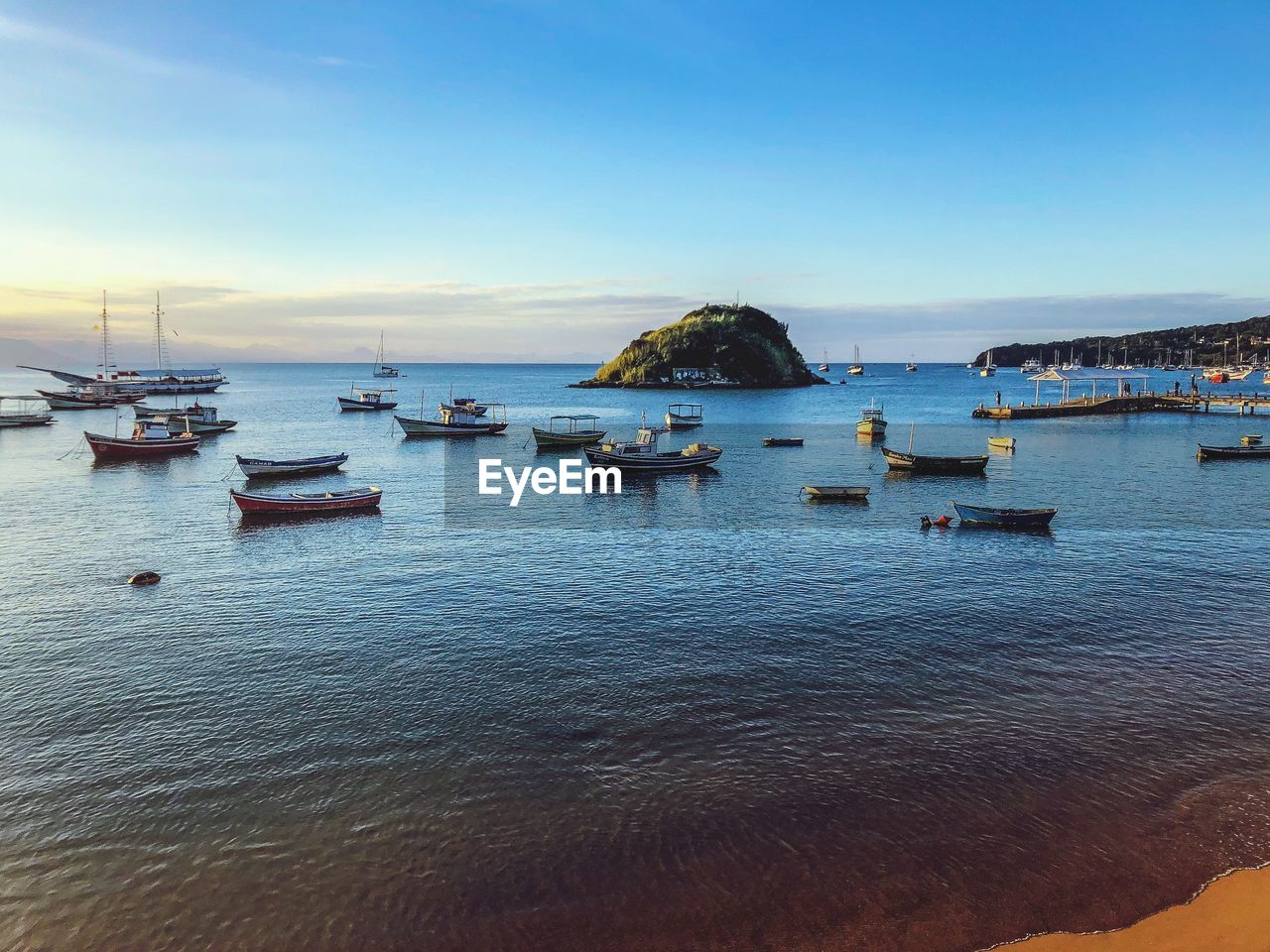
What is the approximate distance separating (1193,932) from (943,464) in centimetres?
6338

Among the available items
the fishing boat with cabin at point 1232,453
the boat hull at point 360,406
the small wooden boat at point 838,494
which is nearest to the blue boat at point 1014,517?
the small wooden boat at point 838,494

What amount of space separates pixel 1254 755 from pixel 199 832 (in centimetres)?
2894

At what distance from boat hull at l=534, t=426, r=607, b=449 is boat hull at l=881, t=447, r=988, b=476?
38.5m

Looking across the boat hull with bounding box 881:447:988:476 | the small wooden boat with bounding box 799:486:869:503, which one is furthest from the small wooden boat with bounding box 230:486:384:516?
the boat hull with bounding box 881:447:988:476

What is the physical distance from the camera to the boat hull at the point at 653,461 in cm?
7394

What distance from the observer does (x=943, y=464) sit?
73.5m

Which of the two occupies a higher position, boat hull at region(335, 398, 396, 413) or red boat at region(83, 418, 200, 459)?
boat hull at region(335, 398, 396, 413)

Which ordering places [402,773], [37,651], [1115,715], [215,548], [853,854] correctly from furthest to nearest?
[215,548], [37,651], [1115,715], [402,773], [853,854]

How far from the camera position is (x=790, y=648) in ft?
94.8

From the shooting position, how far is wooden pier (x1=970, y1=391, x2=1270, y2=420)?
13212cm

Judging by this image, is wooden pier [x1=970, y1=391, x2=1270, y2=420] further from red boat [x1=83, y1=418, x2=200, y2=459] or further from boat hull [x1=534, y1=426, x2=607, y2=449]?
red boat [x1=83, y1=418, x2=200, y2=459]

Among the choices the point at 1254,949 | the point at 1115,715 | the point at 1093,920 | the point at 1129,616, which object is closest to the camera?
the point at 1254,949

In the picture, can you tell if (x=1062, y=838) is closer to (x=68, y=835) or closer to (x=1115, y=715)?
(x=1115, y=715)

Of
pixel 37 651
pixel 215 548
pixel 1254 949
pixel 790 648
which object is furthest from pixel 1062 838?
pixel 215 548
